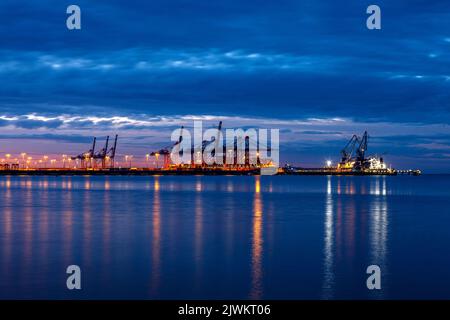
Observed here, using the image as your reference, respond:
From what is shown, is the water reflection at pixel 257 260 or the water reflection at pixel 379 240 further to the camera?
the water reflection at pixel 379 240

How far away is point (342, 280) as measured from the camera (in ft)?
52.6

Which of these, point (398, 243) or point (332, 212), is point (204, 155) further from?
point (398, 243)

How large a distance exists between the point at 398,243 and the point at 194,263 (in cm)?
928

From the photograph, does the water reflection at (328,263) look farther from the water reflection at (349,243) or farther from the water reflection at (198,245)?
the water reflection at (198,245)

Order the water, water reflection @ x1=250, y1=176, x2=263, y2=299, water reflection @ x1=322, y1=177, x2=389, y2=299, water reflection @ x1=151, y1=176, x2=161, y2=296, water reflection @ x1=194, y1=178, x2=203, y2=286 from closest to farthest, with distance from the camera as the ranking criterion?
water reflection @ x1=250, y1=176, x2=263, y2=299, the water, water reflection @ x1=151, y1=176, x2=161, y2=296, water reflection @ x1=194, y1=178, x2=203, y2=286, water reflection @ x1=322, y1=177, x2=389, y2=299

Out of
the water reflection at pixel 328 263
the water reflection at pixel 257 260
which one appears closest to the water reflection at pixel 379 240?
the water reflection at pixel 328 263

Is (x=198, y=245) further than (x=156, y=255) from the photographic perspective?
→ Yes

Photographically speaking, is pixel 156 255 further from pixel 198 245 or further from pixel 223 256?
pixel 198 245

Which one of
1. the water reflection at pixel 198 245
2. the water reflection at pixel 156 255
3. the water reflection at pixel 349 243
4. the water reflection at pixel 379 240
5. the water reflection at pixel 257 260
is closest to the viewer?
the water reflection at pixel 257 260

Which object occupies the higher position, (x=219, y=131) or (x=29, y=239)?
(x=219, y=131)

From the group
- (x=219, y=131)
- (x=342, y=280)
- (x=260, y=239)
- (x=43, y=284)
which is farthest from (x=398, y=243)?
(x=219, y=131)

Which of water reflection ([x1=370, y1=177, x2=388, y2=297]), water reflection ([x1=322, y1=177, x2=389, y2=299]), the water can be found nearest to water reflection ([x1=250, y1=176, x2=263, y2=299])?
the water

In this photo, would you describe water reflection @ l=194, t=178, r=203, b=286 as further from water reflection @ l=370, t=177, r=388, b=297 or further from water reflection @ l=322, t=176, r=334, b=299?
water reflection @ l=370, t=177, r=388, b=297

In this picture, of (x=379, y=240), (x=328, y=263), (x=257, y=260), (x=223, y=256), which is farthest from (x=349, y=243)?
(x=223, y=256)
